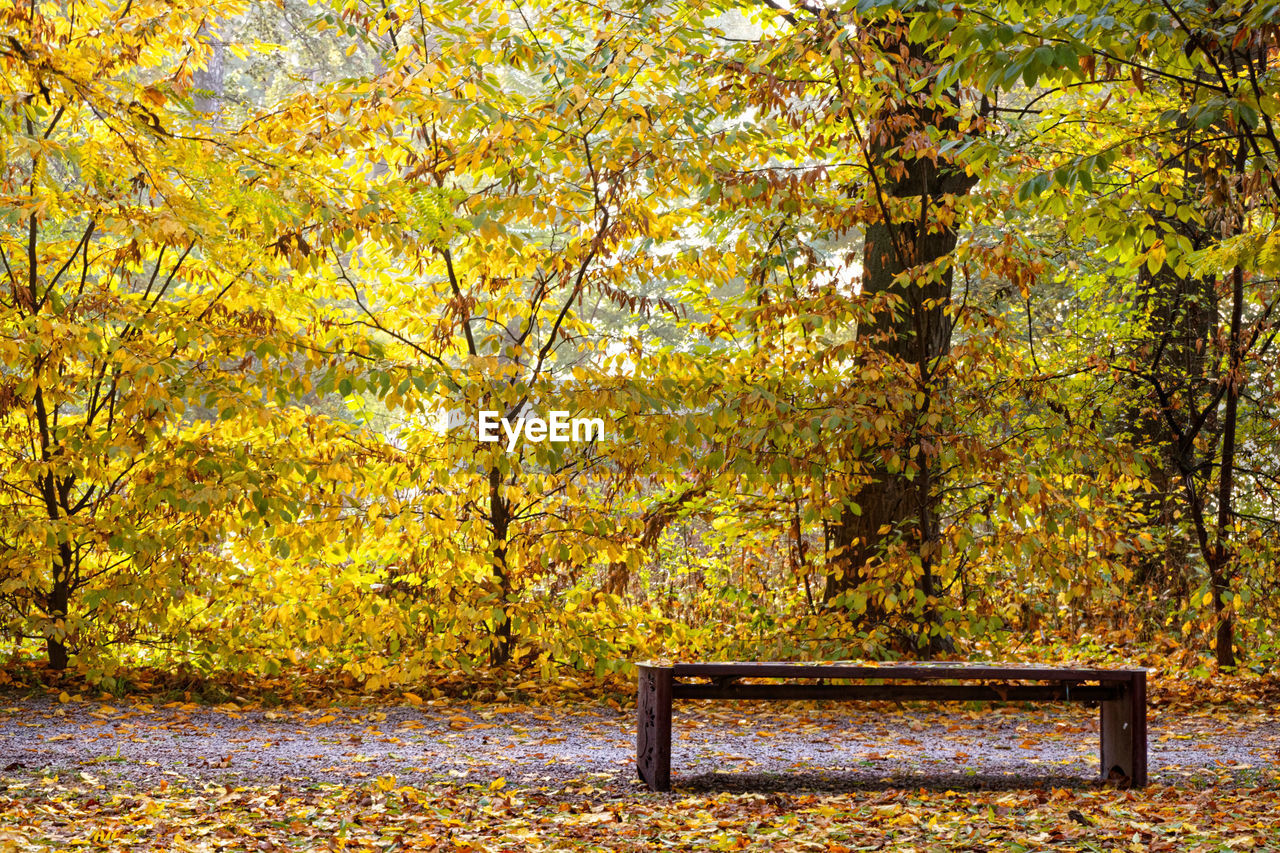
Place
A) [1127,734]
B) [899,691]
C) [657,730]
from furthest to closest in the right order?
[899,691] → [1127,734] → [657,730]

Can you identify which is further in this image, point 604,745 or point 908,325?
point 908,325

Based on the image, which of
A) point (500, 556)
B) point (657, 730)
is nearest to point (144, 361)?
point (500, 556)

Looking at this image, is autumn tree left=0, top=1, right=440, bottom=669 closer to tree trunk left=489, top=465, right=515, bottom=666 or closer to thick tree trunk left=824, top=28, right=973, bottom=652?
tree trunk left=489, top=465, right=515, bottom=666

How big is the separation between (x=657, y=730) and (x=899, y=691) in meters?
1.06

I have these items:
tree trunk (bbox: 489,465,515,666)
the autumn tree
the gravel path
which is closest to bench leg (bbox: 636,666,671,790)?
the gravel path

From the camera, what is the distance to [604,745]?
5.83 meters

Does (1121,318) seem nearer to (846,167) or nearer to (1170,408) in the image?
(1170,408)

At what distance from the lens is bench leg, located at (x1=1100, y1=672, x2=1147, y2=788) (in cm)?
480

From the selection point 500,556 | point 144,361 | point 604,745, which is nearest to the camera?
point 604,745

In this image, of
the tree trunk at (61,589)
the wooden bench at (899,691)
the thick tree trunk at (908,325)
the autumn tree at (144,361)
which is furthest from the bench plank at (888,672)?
the tree trunk at (61,589)

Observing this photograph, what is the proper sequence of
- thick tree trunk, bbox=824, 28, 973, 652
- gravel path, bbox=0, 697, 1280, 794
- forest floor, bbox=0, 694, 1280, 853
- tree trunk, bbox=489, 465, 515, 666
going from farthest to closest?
thick tree trunk, bbox=824, 28, 973, 652 → tree trunk, bbox=489, 465, 515, 666 → gravel path, bbox=0, 697, 1280, 794 → forest floor, bbox=0, 694, 1280, 853

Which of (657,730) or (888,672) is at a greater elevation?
(888,672)

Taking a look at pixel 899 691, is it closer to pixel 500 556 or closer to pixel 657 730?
pixel 657 730

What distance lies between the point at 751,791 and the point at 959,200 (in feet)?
13.3
